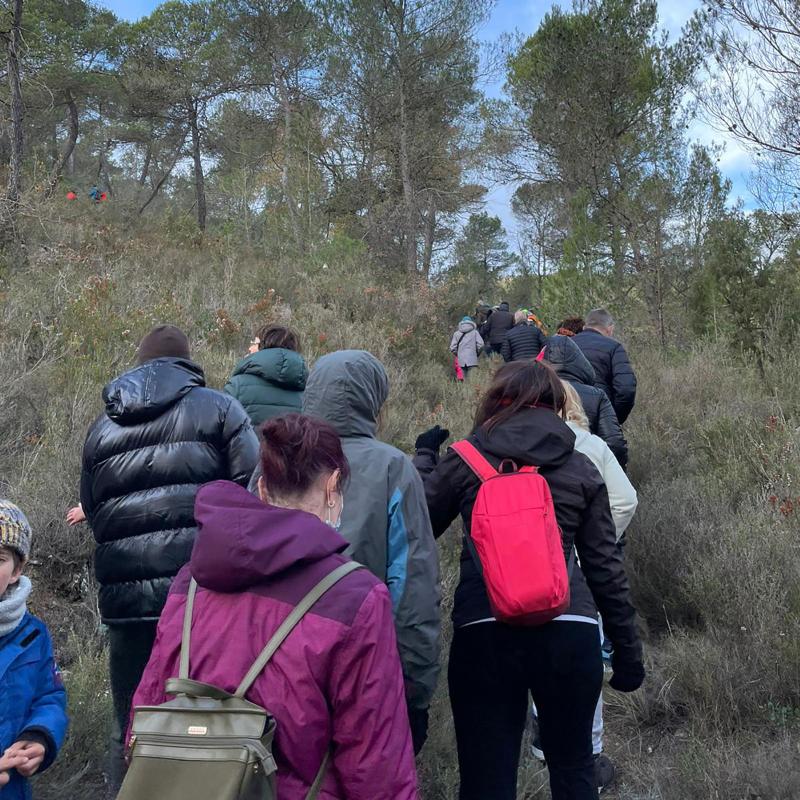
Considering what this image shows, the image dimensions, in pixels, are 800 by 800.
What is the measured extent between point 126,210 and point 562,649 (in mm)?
17754

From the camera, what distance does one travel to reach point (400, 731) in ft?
4.79

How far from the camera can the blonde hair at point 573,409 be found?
2742 millimetres

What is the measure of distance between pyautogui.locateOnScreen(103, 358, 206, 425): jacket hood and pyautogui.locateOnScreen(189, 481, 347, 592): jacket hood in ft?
4.59

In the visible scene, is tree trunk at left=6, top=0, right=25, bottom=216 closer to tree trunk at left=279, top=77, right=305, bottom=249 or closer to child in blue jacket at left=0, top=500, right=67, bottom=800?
tree trunk at left=279, top=77, right=305, bottom=249

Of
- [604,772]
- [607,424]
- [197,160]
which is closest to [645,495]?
[607,424]

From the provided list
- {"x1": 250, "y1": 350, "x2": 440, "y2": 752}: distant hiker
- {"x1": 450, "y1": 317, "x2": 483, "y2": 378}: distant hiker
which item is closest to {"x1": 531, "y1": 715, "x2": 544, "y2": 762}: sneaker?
{"x1": 250, "y1": 350, "x2": 440, "y2": 752}: distant hiker

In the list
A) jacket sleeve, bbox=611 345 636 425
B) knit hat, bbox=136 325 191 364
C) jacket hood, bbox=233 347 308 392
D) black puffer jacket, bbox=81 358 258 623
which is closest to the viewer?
black puffer jacket, bbox=81 358 258 623

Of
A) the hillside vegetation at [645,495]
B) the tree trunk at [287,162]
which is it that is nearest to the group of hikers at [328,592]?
the hillside vegetation at [645,495]

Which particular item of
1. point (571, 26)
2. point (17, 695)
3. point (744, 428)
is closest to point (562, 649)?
point (17, 695)

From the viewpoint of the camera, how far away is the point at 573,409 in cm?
290

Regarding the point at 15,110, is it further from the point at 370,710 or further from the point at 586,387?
the point at 370,710

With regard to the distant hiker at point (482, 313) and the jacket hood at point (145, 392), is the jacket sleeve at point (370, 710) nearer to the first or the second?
the jacket hood at point (145, 392)

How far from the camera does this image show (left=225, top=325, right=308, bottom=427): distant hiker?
14.2 ft

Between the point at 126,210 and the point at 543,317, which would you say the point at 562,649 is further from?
the point at 126,210
